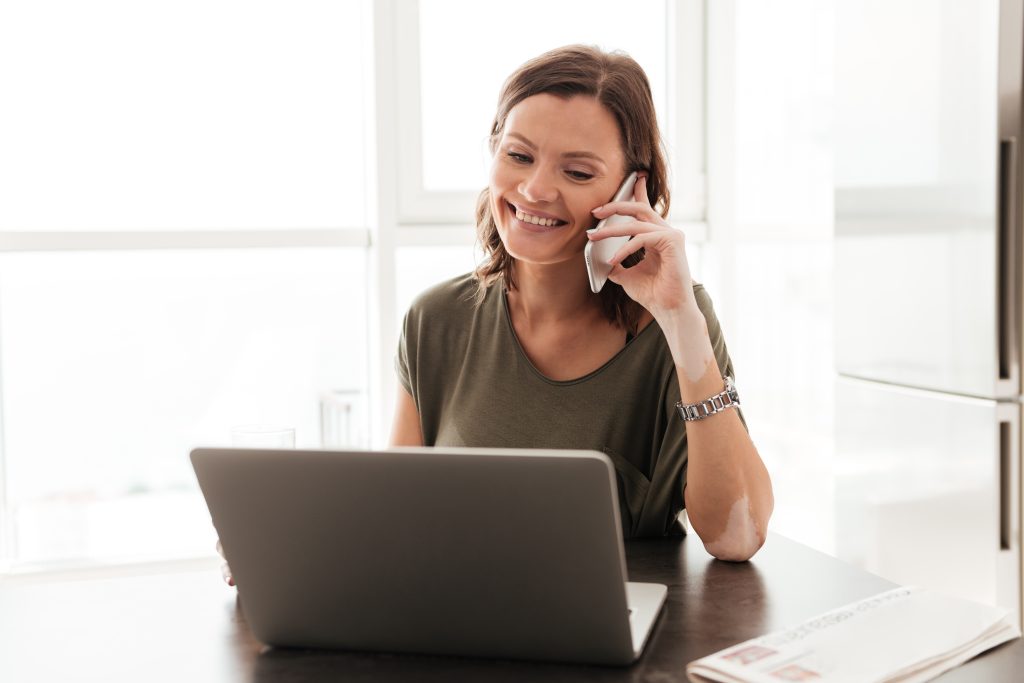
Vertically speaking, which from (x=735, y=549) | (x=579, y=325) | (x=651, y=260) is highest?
(x=651, y=260)

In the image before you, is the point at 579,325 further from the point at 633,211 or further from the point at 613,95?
the point at 613,95

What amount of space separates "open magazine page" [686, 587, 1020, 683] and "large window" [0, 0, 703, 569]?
1.89 metres

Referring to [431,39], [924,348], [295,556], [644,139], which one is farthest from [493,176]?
[431,39]

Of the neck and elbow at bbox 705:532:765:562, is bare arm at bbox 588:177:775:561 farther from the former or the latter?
the neck

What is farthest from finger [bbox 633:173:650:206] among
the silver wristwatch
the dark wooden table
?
the dark wooden table

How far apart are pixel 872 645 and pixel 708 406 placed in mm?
492

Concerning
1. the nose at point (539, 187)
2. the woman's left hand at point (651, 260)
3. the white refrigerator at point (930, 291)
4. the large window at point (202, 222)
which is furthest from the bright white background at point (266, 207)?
the woman's left hand at point (651, 260)

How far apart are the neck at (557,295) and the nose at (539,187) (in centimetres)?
14

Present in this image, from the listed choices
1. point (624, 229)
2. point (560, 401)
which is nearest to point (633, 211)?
point (624, 229)

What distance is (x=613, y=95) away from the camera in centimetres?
164

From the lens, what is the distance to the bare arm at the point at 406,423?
1.69m

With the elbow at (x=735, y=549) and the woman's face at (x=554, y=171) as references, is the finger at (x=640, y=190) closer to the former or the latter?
the woman's face at (x=554, y=171)

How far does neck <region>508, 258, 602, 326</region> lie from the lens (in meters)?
1.70

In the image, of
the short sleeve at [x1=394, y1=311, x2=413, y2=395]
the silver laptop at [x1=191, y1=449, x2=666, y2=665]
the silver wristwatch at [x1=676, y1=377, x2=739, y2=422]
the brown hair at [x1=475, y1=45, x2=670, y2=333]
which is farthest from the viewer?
the short sleeve at [x1=394, y1=311, x2=413, y2=395]
